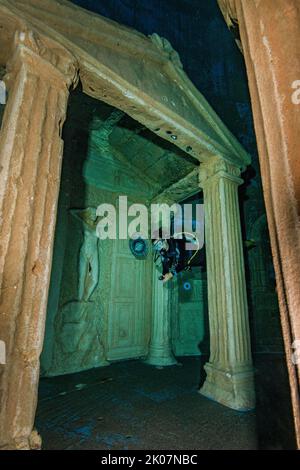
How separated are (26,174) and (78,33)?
1753 millimetres

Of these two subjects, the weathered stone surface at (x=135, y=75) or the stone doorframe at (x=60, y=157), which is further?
the weathered stone surface at (x=135, y=75)

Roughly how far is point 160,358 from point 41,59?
15.9 feet

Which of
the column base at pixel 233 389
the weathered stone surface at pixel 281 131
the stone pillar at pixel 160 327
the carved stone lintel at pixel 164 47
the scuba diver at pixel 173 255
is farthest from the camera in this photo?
the stone pillar at pixel 160 327

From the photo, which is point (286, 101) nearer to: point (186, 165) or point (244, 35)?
point (244, 35)

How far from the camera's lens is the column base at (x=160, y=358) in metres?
4.69

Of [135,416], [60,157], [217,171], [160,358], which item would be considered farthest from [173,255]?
[60,157]

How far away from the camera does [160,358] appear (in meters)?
4.72

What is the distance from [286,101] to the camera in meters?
0.72

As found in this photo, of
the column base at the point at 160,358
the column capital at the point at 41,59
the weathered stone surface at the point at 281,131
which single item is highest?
the column capital at the point at 41,59

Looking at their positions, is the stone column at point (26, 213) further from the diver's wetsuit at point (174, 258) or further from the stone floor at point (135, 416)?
the diver's wetsuit at point (174, 258)

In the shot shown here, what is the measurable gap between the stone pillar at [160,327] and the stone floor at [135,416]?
93cm

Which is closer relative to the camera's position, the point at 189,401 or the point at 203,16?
the point at 189,401

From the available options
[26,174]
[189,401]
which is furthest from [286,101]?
[189,401]

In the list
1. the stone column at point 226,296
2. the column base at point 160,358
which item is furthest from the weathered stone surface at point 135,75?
the column base at point 160,358
